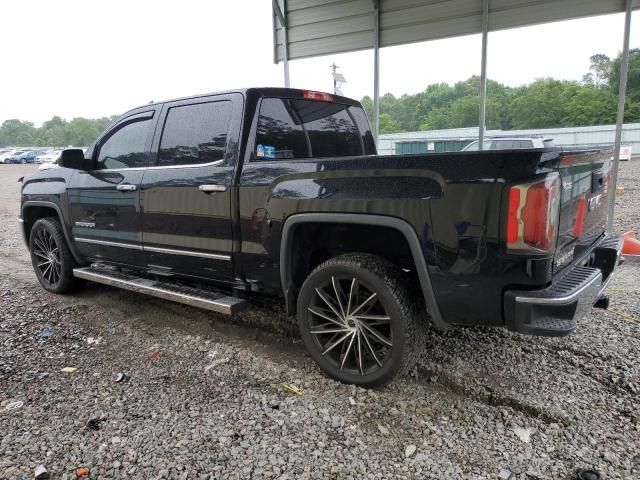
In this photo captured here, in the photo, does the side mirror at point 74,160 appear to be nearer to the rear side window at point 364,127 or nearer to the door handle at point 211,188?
the door handle at point 211,188

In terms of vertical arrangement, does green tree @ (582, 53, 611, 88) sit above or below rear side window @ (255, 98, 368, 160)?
above

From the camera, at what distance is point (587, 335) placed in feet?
12.4

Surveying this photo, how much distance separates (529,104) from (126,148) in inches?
706

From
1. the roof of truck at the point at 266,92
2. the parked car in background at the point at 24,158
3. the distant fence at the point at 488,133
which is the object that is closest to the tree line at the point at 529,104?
the distant fence at the point at 488,133

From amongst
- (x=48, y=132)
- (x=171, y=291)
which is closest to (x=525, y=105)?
(x=171, y=291)

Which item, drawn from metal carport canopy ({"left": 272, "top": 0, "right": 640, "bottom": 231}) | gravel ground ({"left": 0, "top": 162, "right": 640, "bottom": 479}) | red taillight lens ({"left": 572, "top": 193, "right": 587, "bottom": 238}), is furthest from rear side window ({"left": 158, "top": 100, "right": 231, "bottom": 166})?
metal carport canopy ({"left": 272, "top": 0, "right": 640, "bottom": 231})

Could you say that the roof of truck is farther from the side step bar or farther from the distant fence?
the distant fence

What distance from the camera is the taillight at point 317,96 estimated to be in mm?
4003

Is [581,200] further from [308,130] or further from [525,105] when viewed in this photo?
[525,105]

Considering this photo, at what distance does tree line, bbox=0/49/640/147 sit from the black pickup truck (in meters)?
9.24

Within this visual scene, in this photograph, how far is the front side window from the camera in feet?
14.0

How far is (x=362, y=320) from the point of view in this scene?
3.05 m

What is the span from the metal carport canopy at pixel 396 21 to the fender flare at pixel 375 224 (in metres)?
5.08

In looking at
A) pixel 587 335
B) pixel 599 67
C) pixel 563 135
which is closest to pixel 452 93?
pixel 563 135
